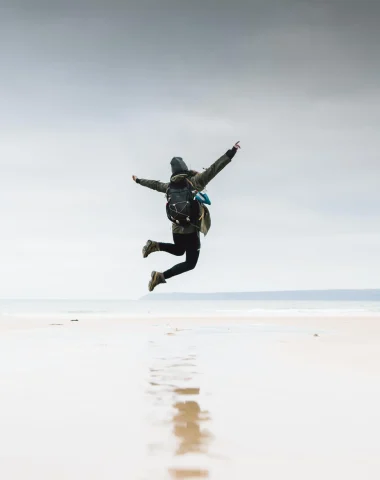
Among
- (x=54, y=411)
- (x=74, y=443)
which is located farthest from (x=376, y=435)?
(x=54, y=411)

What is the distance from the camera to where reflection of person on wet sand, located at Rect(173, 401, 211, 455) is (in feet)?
15.1

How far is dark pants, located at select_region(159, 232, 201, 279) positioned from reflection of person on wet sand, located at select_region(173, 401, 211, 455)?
4.73 meters

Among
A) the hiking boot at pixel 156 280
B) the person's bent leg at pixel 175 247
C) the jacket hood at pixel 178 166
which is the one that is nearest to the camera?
the jacket hood at pixel 178 166

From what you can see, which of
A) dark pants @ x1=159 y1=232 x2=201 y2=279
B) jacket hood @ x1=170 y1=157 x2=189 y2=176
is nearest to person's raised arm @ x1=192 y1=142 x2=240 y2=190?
jacket hood @ x1=170 y1=157 x2=189 y2=176

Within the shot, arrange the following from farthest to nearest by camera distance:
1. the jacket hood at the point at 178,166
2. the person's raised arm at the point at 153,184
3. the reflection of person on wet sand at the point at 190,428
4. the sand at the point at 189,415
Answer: the person's raised arm at the point at 153,184 → the jacket hood at the point at 178,166 → the reflection of person on wet sand at the point at 190,428 → the sand at the point at 189,415

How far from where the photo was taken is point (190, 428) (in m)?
5.20

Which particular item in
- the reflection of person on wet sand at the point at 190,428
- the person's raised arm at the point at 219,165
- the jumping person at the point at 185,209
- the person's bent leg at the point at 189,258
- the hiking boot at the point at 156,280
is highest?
the person's raised arm at the point at 219,165

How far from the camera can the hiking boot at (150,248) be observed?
11125mm

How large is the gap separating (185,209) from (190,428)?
5465 mm

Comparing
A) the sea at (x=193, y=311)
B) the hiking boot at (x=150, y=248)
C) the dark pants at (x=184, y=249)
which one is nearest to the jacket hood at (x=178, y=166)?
the dark pants at (x=184, y=249)

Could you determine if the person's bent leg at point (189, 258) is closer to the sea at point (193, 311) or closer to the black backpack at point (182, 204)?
the black backpack at point (182, 204)

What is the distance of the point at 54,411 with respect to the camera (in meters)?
5.94

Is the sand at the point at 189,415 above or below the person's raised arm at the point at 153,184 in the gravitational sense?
below

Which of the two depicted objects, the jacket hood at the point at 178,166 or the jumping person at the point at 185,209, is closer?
the jumping person at the point at 185,209
